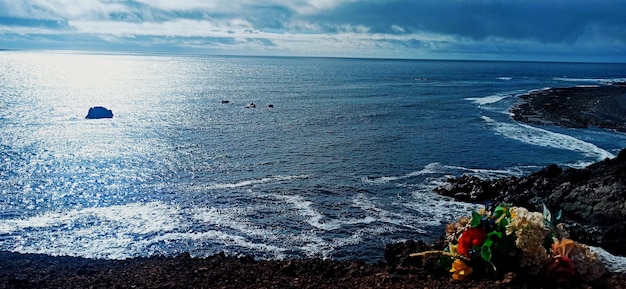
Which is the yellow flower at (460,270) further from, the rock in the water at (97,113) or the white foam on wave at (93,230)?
the rock in the water at (97,113)

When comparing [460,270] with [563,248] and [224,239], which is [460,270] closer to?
[563,248]

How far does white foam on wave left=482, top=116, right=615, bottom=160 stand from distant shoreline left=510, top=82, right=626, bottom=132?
234 inches

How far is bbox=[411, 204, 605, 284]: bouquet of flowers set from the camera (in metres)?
9.84

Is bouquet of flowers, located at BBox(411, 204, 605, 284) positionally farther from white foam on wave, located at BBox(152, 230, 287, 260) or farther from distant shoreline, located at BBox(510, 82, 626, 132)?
distant shoreline, located at BBox(510, 82, 626, 132)

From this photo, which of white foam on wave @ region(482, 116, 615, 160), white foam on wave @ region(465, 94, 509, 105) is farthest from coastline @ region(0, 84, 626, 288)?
white foam on wave @ region(465, 94, 509, 105)

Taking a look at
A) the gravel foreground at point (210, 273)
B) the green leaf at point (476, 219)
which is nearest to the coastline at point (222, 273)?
the gravel foreground at point (210, 273)

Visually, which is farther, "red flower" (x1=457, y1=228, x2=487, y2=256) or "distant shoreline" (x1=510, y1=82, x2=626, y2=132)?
"distant shoreline" (x1=510, y1=82, x2=626, y2=132)

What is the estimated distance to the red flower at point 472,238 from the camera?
10.6 meters

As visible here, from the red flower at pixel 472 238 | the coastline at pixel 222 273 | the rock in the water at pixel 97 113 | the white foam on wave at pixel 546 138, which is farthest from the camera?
the rock in the water at pixel 97 113

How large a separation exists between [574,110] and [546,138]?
93.7 ft

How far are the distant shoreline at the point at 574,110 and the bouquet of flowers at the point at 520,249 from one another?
55945mm

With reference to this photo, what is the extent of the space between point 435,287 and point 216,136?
43297 millimetres

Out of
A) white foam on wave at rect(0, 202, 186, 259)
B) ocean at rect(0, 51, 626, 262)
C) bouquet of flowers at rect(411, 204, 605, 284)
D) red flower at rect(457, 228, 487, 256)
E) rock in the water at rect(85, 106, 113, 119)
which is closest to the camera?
bouquet of flowers at rect(411, 204, 605, 284)

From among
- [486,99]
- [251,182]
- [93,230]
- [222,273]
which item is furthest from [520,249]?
[486,99]
